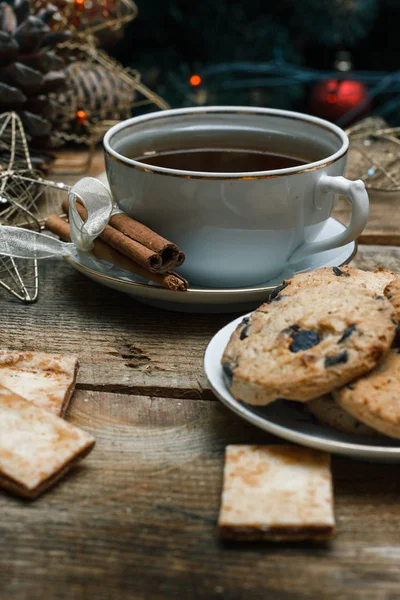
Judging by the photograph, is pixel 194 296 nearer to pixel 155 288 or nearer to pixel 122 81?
pixel 155 288

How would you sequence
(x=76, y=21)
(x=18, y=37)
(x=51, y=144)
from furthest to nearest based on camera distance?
1. (x=76, y=21)
2. (x=51, y=144)
3. (x=18, y=37)

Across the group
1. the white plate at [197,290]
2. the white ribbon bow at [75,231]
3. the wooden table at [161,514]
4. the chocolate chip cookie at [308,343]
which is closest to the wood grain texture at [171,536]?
the wooden table at [161,514]

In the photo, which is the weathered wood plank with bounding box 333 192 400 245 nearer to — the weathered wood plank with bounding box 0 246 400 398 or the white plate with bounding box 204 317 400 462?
the weathered wood plank with bounding box 0 246 400 398

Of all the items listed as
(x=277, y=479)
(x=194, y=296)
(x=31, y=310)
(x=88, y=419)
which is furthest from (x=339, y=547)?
(x=31, y=310)

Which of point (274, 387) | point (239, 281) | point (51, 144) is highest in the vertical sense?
point (274, 387)

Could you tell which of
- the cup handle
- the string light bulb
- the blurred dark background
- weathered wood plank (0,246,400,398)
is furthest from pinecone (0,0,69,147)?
the cup handle

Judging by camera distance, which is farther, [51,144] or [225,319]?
[51,144]
